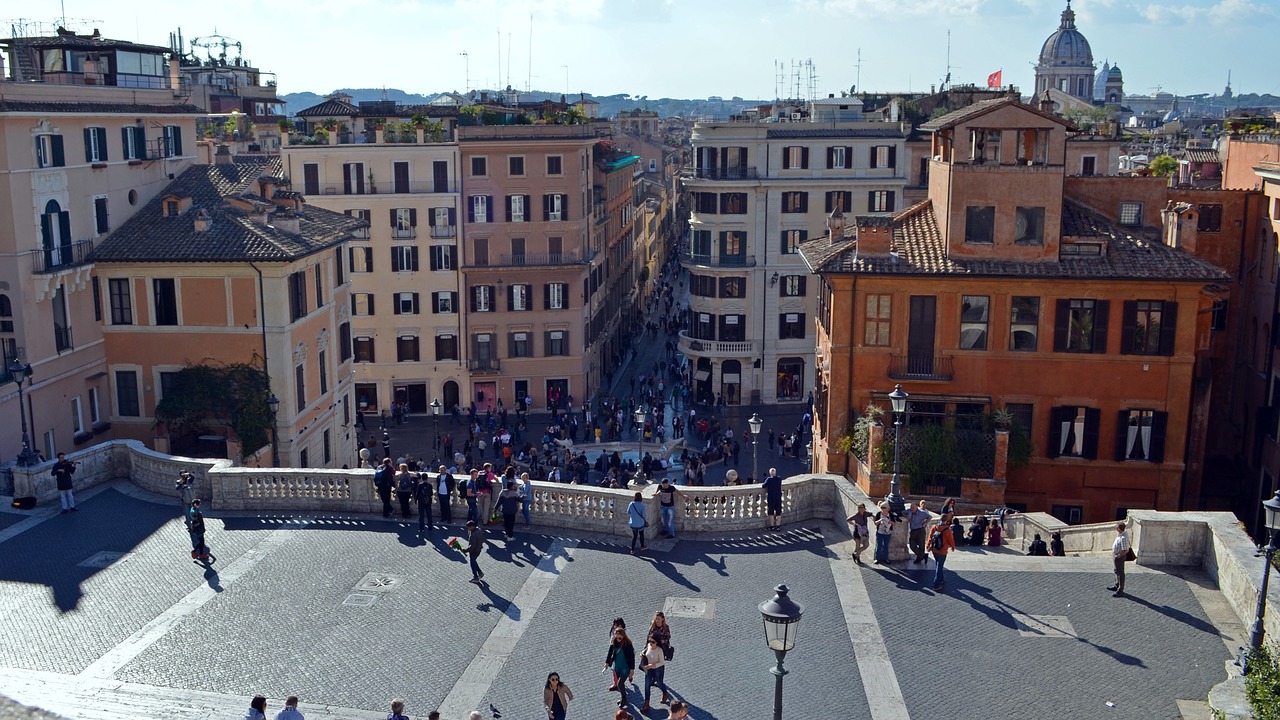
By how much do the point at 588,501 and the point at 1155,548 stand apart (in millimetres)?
11709

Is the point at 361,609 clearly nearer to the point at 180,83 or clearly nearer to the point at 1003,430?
the point at 1003,430

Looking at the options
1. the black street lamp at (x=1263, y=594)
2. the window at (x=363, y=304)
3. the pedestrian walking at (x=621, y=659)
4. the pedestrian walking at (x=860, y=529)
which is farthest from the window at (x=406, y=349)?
the black street lamp at (x=1263, y=594)

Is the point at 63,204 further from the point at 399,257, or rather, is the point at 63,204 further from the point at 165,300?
the point at 399,257

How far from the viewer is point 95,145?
40.2m

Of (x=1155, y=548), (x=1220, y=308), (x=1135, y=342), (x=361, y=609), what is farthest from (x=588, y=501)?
(x=1220, y=308)

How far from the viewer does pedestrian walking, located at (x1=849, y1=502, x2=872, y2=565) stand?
24.7 m

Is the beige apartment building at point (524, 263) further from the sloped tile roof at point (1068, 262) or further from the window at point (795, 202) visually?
the sloped tile roof at point (1068, 262)

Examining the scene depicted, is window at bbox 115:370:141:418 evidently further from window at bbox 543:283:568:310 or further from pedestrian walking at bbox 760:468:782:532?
window at bbox 543:283:568:310

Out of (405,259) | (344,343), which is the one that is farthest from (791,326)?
(344,343)

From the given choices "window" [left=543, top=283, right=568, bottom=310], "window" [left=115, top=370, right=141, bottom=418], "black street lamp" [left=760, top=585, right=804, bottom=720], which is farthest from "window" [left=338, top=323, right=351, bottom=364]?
"black street lamp" [left=760, top=585, right=804, bottom=720]

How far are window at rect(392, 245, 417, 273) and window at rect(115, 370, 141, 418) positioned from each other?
26.7 meters

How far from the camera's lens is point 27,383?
34719mm

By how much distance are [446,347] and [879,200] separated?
2564cm

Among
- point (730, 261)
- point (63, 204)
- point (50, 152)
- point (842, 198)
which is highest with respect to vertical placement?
point (50, 152)
